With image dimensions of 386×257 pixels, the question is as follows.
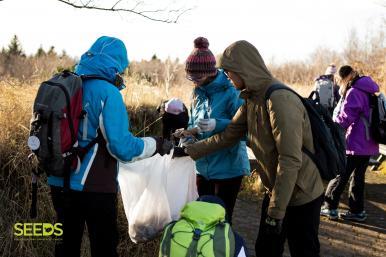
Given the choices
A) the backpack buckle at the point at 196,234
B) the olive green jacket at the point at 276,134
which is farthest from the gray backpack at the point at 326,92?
the backpack buckle at the point at 196,234

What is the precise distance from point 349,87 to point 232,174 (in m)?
2.71

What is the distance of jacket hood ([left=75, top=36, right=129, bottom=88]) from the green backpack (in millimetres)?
986

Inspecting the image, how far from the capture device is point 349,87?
538 cm

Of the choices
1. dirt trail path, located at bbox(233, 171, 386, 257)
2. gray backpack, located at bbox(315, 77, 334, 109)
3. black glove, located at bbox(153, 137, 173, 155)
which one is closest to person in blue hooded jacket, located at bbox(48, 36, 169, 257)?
black glove, located at bbox(153, 137, 173, 155)

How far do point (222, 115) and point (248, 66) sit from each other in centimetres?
76

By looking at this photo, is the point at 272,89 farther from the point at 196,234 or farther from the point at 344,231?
the point at 344,231

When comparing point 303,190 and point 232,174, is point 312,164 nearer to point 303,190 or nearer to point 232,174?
point 303,190

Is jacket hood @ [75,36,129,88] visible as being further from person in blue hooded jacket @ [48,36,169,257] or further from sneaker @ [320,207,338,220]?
sneaker @ [320,207,338,220]

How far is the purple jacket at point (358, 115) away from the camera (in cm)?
529

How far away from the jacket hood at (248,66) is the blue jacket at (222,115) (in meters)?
0.65

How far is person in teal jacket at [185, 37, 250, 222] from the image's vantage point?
3.38m

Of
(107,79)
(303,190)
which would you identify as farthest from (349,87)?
(107,79)

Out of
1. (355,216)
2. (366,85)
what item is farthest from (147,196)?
(355,216)

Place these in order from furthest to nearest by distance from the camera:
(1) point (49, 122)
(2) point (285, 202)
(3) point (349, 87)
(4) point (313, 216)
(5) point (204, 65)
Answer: (3) point (349, 87) < (5) point (204, 65) < (4) point (313, 216) < (2) point (285, 202) < (1) point (49, 122)
